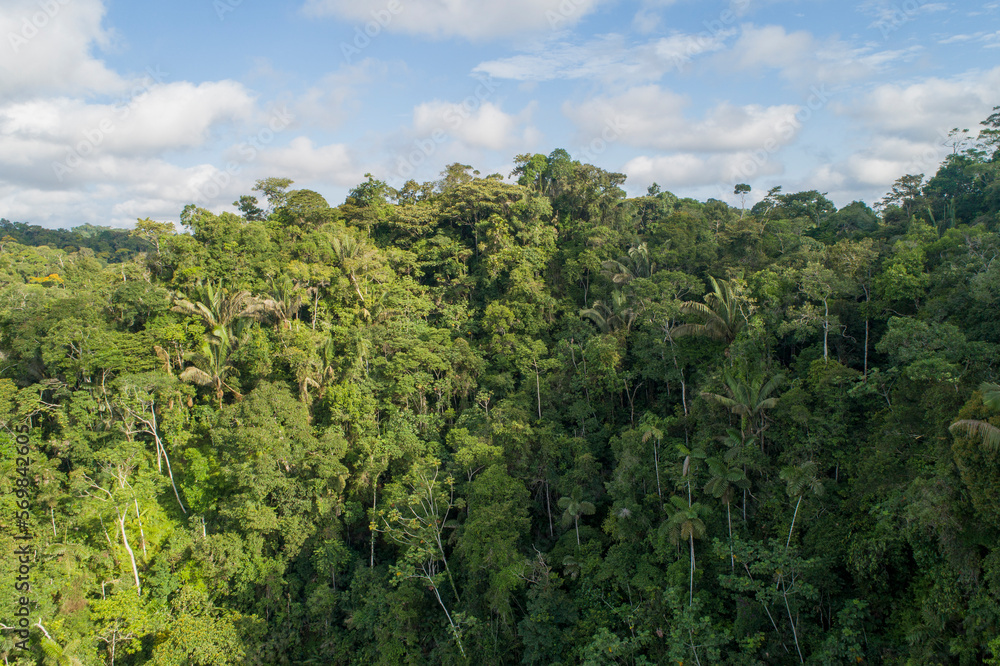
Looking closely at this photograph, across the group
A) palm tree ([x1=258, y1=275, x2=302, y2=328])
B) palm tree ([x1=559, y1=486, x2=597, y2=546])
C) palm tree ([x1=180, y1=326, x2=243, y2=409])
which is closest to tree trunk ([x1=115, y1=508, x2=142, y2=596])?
palm tree ([x1=180, y1=326, x2=243, y2=409])

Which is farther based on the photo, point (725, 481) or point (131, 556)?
point (131, 556)

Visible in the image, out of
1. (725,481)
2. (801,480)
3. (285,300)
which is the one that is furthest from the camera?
(285,300)

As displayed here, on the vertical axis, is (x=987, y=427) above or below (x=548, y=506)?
above

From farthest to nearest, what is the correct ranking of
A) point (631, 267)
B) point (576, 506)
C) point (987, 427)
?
point (631, 267) < point (576, 506) < point (987, 427)

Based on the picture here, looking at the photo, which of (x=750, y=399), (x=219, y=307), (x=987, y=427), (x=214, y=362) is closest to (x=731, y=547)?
(x=750, y=399)

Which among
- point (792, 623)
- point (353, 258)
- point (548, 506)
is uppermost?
point (353, 258)

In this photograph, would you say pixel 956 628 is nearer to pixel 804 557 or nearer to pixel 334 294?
pixel 804 557

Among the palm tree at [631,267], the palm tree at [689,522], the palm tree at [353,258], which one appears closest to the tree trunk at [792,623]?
the palm tree at [689,522]

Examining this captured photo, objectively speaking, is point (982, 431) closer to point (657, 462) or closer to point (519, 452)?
point (657, 462)
